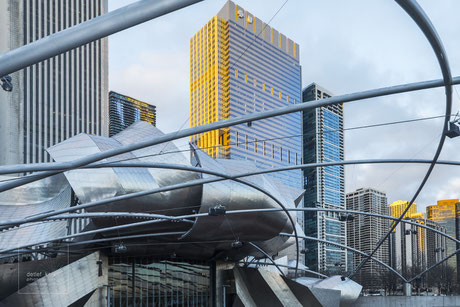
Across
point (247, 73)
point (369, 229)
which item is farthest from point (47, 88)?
point (369, 229)

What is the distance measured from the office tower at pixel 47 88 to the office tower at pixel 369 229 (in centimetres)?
6427

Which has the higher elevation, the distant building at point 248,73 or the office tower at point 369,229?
the distant building at point 248,73

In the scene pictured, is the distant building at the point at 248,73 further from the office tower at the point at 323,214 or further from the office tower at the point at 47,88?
the office tower at the point at 323,214

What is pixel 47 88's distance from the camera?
94312 millimetres

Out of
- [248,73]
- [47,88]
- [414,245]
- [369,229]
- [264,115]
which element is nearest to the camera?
[264,115]

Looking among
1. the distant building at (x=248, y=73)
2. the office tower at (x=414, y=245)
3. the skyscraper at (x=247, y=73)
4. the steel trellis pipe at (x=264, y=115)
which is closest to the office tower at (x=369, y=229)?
the office tower at (x=414, y=245)

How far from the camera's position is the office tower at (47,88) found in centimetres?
8931

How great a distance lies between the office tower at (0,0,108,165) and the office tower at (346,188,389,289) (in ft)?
211

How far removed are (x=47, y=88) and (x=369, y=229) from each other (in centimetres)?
9572

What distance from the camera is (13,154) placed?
9006 centimetres

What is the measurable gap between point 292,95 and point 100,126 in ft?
164

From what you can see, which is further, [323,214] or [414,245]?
[323,214]

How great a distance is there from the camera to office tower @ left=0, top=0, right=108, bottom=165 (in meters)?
89.3

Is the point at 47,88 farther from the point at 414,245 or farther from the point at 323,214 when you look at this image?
the point at 323,214
